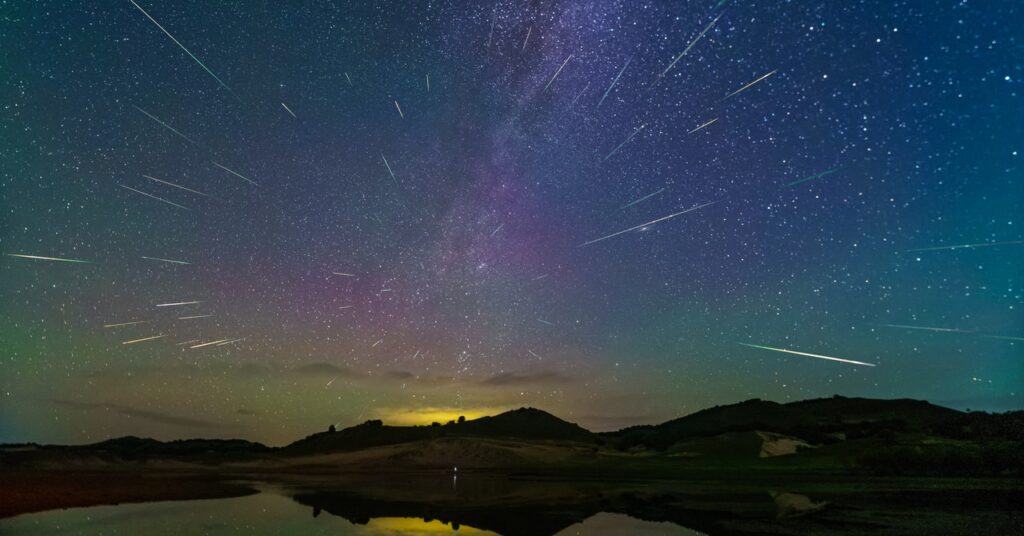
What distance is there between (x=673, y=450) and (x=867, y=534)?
553 feet

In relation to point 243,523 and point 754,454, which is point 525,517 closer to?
point 243,523

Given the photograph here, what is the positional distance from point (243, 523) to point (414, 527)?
8.11m

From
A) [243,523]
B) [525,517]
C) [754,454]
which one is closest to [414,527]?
[525,517]

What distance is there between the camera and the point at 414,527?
81.6 feet

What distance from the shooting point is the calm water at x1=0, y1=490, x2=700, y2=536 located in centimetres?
2402

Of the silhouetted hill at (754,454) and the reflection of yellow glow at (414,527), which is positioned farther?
the silhouetted hill at (754,454)

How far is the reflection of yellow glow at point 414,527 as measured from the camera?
77.0ft


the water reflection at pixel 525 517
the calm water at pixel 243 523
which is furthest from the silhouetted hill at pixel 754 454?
the calm water at pixel 243 523

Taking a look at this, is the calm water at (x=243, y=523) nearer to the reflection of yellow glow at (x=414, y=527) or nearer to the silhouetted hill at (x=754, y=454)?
the reflection of yellow glow at (x=414, y=527)

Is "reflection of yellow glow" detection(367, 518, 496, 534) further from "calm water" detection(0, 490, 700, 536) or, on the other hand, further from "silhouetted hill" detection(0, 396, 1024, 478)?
"silhouetted hill" detection(0, 396, 1024, 478)

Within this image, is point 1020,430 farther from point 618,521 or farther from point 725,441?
point 618,521

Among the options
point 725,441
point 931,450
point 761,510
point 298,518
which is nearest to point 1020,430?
point 931,450

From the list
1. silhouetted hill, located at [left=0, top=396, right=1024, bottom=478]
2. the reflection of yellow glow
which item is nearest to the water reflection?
the reflection of yellow glow

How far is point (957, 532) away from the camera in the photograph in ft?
75.1
